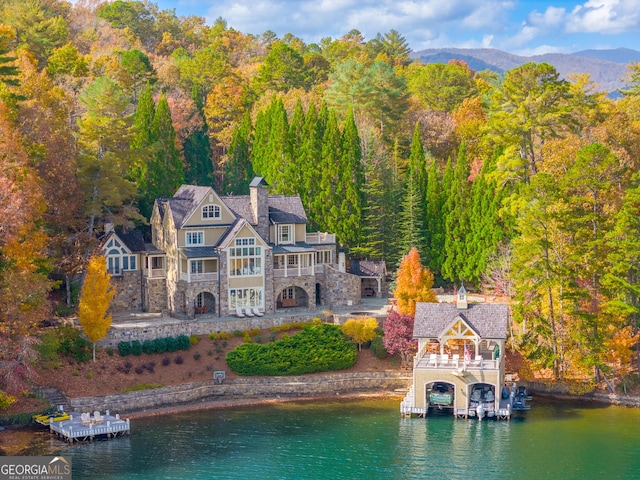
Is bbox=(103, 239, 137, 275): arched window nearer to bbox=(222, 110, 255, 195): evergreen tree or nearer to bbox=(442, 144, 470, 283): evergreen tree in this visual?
bbox=(222, 110, 255, 195): evergreen tree

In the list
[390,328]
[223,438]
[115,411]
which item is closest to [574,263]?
[390,328]

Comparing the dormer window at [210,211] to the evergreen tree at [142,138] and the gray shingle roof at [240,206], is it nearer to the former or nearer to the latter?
the gray shingle roof at [240,206]

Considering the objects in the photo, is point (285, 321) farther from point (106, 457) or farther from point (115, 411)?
point (106, 457)

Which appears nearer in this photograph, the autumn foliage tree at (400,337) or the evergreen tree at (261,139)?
the autumn foliage tree at (400,337)

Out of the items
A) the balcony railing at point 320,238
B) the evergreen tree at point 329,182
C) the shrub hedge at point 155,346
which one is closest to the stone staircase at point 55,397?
the shrub hedge at point 155,346

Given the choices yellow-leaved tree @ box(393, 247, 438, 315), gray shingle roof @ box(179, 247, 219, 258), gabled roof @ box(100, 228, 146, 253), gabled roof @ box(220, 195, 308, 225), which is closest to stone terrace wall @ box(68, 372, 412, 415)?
yellow-leaved tree @ box(393, 247, 438, 315)

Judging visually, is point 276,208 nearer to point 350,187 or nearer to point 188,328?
point 350,187
